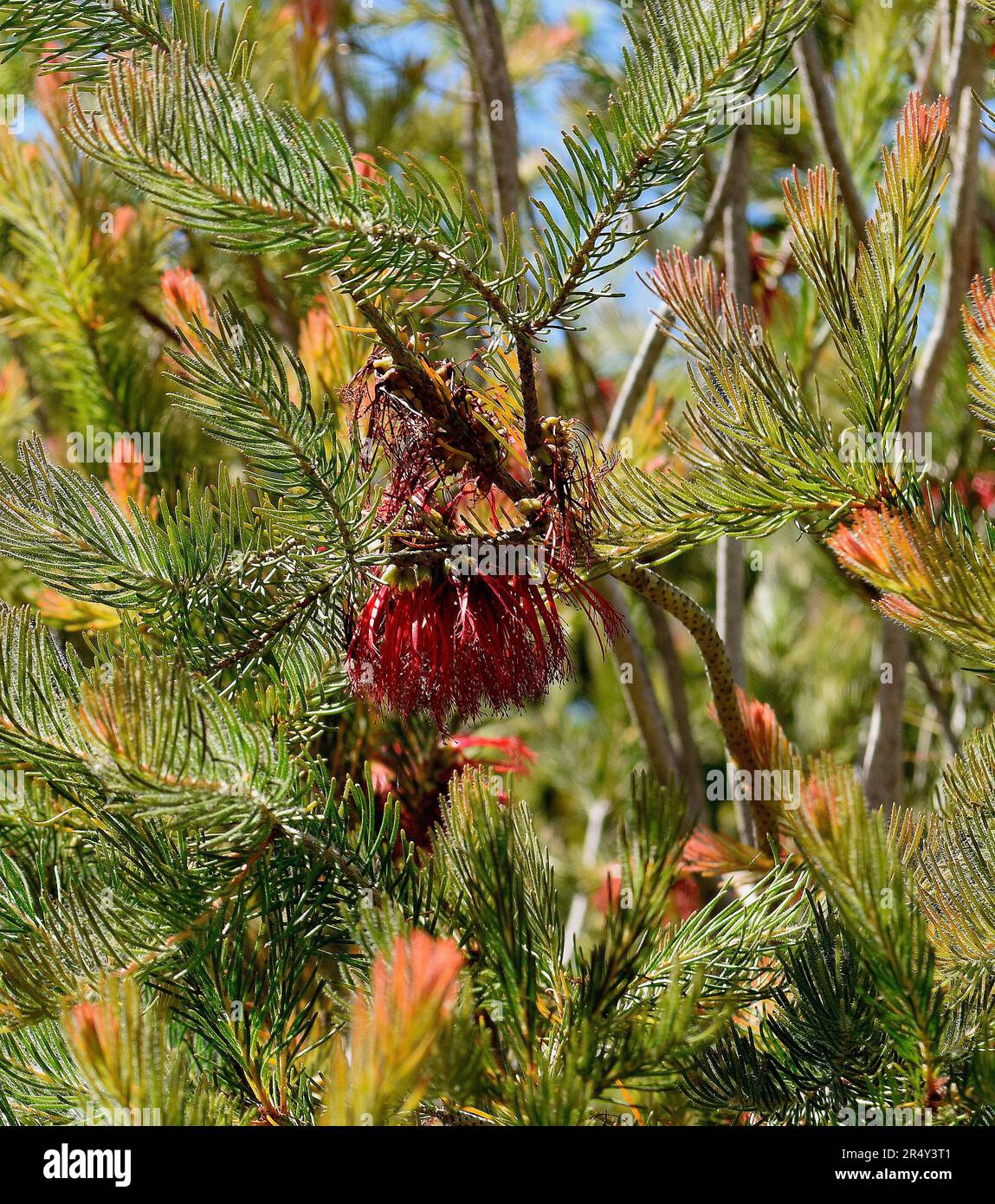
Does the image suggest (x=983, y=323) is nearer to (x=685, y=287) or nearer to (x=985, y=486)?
(x=685, y=287)

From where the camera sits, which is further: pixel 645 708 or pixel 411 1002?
pixel 645 708

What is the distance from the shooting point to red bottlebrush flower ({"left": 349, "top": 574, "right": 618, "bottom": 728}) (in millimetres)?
580

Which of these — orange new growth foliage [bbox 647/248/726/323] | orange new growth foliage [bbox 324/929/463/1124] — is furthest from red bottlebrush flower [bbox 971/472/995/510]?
orange new growth foliage [bbox 324/929/463/1124]

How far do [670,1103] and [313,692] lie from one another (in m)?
0.29

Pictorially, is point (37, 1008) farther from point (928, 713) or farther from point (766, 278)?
point (928, 713)

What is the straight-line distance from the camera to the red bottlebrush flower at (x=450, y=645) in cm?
58

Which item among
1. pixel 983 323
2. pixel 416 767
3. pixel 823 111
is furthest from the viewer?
pixel 823 111

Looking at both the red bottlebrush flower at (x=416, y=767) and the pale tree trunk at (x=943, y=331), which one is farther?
the pale tree trunk at (x=943, y=331)

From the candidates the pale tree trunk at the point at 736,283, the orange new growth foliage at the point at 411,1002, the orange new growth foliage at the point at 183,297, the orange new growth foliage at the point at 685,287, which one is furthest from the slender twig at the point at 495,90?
the orange new growth foliage at the point at 411,1002

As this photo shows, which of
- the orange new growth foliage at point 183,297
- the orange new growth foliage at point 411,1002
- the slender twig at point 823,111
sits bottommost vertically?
the orange new growth foliage at point 411,1002

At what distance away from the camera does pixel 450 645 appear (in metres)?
0.58

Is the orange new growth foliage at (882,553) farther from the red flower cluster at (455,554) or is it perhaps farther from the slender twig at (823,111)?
the slender twig at (823,111)

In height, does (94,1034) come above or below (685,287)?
below

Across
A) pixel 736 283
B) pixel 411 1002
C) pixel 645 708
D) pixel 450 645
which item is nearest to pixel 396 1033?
pixel 411 1002
